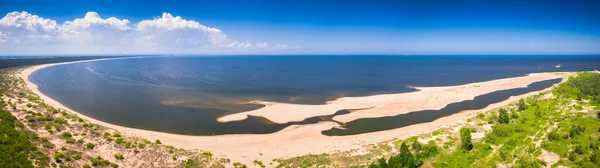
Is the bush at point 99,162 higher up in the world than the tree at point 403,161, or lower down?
lower down

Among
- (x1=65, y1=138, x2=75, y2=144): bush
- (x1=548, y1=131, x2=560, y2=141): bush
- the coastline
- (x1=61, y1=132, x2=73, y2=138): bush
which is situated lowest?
the coastline

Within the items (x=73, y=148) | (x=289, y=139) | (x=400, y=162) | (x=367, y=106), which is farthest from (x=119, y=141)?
(x=367, y=106)

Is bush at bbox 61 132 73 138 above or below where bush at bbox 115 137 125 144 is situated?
above

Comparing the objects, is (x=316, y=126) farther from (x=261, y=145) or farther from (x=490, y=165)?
(x=490, y=165)

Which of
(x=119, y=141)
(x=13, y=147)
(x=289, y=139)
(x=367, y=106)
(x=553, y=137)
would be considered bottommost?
(x=289, y=139)

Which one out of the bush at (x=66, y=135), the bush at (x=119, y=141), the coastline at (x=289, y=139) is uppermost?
the bush at (x=66, y=135)

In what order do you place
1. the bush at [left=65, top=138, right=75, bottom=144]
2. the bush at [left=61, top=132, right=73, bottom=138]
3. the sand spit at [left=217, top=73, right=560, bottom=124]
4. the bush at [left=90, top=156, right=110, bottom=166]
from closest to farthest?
the bush at [left=90, top=156, right=110, bottom=166] → the bush at [left=65, top=138, right=75, bottom=144] → the bush at [left=61, top=132, right=73, bottom=138] → the sand spit at [left=217, top=73, right=560, bottom=124]

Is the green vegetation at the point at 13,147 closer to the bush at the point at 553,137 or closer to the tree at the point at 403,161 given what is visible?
the tree at the point at 403,161

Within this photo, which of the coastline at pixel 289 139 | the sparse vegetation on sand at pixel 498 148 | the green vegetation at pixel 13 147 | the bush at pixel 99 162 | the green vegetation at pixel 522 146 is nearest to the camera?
the green vegetation at pixel 13 147

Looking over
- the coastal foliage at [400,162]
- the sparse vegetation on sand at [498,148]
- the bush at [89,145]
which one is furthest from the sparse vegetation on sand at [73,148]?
the coastal foliage at [400,162]

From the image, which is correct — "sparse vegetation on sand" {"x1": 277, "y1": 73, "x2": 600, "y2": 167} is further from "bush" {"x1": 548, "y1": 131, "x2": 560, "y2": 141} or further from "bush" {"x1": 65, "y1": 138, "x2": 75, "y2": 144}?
"bush" {"x1": 65, "y1": 138, "x2": 75, "y2": 144}

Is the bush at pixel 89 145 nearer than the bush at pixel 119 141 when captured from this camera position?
Yes

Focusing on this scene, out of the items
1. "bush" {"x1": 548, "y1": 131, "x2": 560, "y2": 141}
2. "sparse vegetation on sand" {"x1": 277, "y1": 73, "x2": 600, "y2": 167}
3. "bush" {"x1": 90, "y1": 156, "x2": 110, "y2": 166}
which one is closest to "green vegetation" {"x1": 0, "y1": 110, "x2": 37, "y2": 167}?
"bush" {"x1": 90, "y1": 156, "x2": 110, "y2": 166}

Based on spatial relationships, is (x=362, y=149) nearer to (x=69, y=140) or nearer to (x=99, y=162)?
(x=99, y=162)
